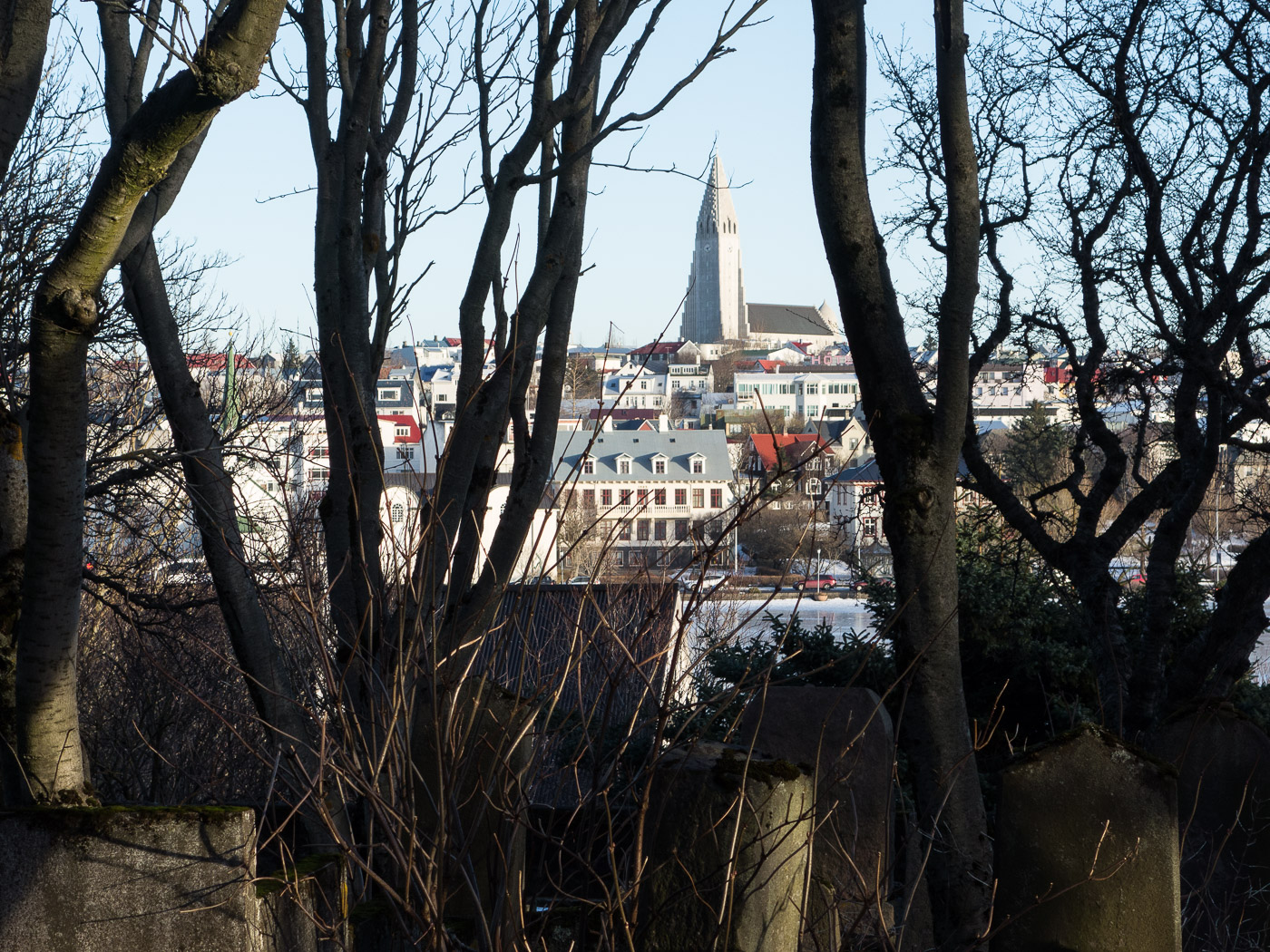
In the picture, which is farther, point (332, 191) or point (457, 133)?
point (457, 133)

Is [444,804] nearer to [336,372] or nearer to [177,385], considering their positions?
[336,372]

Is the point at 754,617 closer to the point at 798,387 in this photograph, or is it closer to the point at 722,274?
the point at 798,387

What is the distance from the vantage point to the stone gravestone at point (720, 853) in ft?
6.46

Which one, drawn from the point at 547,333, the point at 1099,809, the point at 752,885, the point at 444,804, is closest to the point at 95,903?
the point at 444,804

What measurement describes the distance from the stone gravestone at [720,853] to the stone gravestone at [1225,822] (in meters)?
1.45

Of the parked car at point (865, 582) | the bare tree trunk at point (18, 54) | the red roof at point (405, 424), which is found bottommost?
the parked car at point (865, 582)

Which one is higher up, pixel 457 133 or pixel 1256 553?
pixel 457 133

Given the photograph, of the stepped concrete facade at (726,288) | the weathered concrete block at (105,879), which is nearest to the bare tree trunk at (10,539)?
the weathered concrete block at (105,879)

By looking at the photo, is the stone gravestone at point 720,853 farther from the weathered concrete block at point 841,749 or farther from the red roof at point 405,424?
the red roof at point 405,424

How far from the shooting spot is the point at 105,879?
5.65 ft

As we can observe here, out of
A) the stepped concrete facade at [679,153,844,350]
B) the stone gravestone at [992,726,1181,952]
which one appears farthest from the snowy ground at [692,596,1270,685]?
the stepped concrete facade at [679,153,844,350]

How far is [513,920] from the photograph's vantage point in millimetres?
1822

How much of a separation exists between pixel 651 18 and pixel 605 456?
63.5 m

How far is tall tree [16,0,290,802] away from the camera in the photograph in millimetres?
2324
